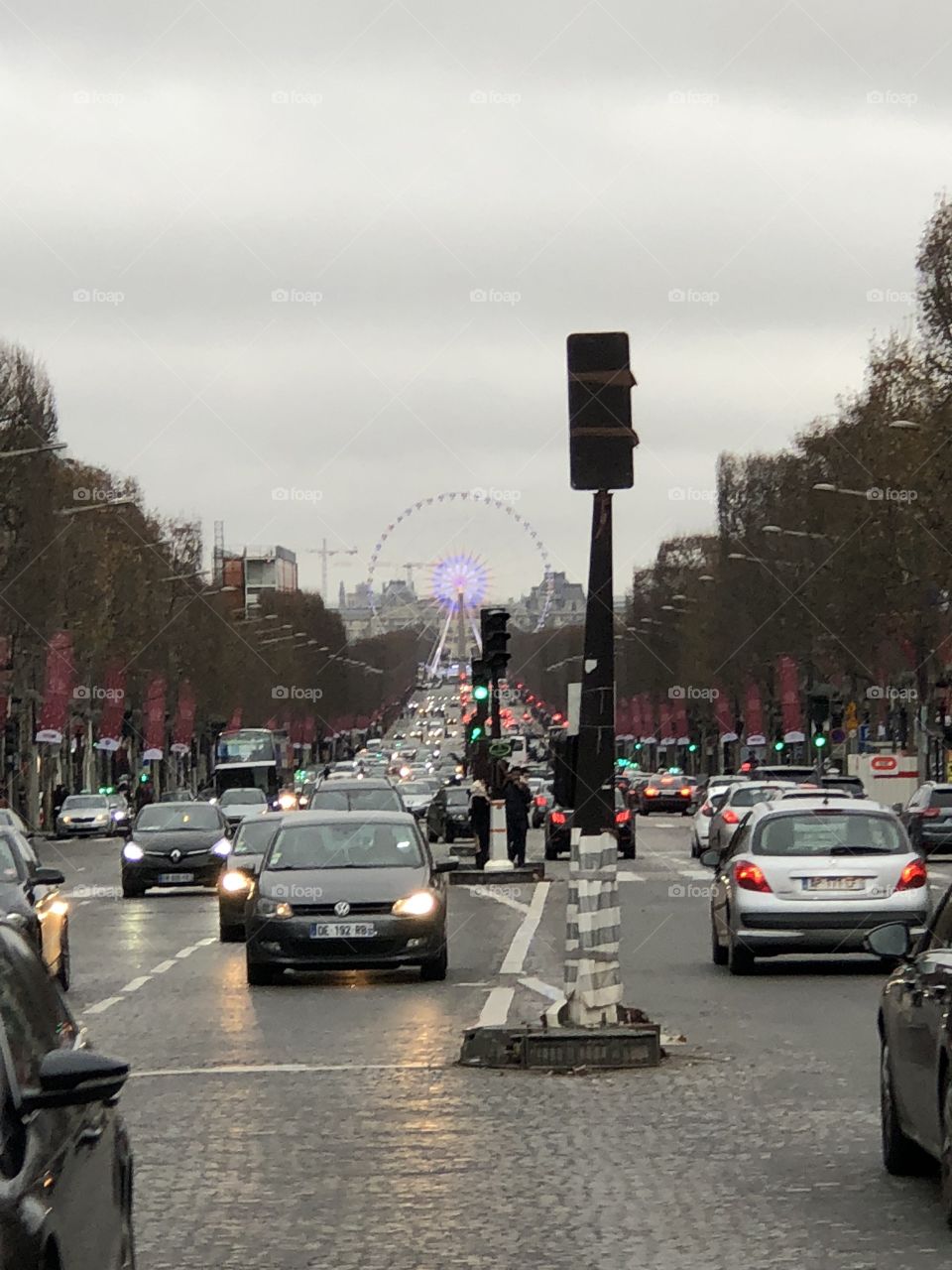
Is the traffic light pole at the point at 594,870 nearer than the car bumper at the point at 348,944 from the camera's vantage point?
Yes

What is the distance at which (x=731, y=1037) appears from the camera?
17.7 metres

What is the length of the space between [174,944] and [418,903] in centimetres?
766

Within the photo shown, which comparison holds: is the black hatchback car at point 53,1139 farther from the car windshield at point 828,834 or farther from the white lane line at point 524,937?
the white lane line at point 524,937

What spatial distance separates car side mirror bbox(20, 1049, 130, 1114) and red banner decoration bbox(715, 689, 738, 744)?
118 metres

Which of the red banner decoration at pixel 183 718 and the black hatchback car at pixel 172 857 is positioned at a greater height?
the red banner decoration at pixel 183 718

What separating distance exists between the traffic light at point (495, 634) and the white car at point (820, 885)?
1868cm

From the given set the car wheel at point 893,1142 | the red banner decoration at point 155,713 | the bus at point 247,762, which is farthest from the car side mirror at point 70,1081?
the red banner decoration at point 155,713

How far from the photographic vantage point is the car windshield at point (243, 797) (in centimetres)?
6938

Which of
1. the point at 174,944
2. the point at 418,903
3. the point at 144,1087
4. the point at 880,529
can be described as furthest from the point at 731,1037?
the point at 880,529

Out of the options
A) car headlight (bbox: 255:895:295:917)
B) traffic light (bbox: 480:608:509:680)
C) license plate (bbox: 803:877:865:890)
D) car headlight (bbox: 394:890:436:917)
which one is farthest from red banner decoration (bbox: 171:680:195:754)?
license plate (bbox: 803:877:865:890)

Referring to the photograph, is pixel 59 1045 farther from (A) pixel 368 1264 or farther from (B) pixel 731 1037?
(B) pixel 731 1037

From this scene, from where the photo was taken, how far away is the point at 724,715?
5123 inches

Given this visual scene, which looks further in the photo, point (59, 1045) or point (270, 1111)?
point (270, 1111)

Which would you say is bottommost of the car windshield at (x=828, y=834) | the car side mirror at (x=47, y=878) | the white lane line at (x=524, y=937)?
the white lane line at (x=524, y=937)
